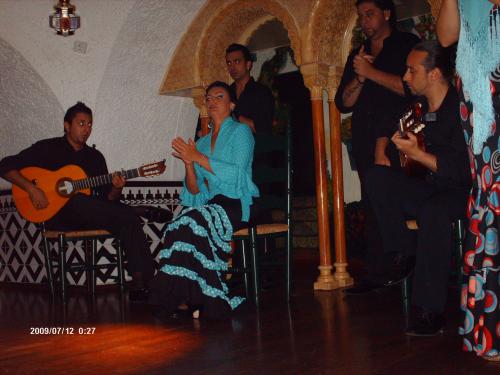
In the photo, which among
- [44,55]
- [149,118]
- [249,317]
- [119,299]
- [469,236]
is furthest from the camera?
[149,118]

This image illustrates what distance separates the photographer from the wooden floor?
6.75ft

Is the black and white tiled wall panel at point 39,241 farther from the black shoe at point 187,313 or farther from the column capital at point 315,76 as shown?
the black shoe at point 187,313

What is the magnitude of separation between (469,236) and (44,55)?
4092 mm

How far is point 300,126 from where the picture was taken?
8547mm

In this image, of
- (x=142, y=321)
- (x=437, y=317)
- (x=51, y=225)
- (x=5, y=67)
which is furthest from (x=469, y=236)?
(x=5, y=67)

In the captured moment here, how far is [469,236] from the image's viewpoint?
7.29 ft

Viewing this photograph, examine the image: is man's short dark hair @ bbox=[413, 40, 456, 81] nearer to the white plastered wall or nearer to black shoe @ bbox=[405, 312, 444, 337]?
black shoe @ bbox=[405, 312, 444, 337]

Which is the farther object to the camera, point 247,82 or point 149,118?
point 149,118

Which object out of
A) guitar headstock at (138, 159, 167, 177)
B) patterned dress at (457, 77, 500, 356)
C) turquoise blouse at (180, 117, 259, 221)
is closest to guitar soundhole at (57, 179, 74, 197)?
guitar headstock at (138, 159, 167, 177)

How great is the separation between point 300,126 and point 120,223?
4.61m

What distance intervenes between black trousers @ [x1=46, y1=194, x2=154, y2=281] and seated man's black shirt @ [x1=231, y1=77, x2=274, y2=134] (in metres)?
1.11

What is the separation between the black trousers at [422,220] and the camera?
8.13ft

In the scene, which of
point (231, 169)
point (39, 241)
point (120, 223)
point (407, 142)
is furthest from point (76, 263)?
point (407, 142)

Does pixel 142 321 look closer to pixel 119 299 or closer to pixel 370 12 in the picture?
pixel 119 299
